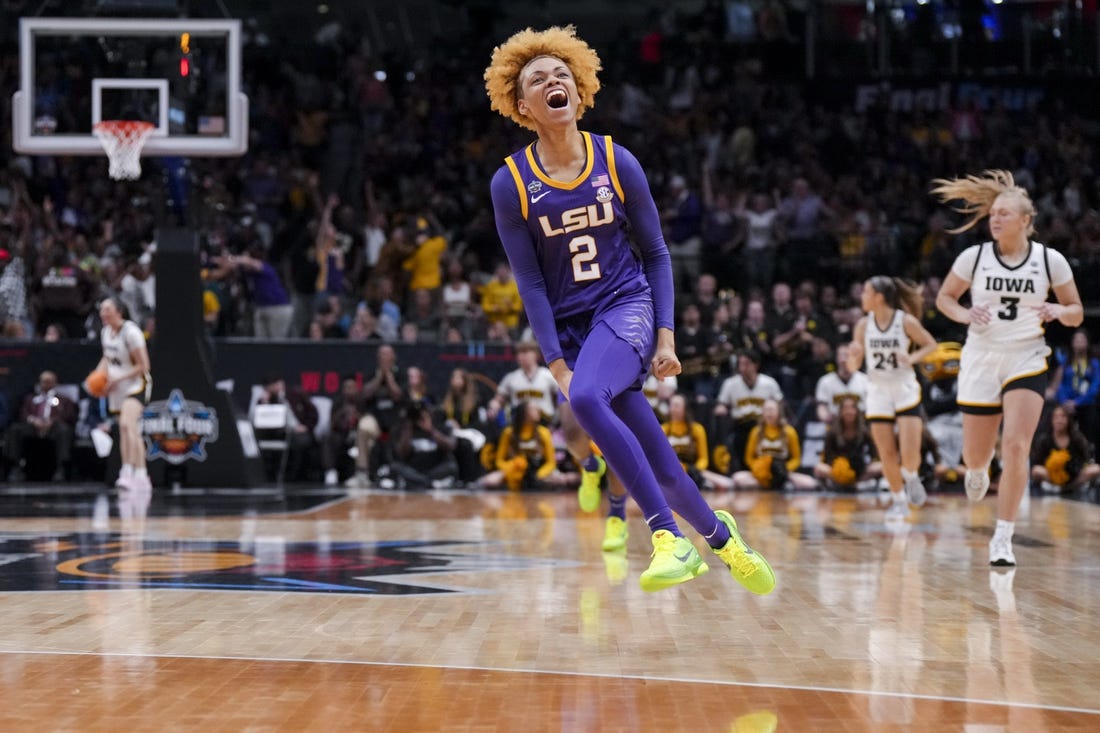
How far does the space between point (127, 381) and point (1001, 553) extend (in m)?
9.01

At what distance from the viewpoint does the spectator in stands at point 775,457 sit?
1563 cm

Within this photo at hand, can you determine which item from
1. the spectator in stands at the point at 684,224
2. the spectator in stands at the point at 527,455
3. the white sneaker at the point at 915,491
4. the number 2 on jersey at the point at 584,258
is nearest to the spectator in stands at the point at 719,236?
the spectator in stands at the point at 684,224

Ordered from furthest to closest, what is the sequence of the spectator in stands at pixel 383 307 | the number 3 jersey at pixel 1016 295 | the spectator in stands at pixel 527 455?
1. the spectator in stands at pixel 383 307
2. the spectator in stands at pixel 527 455
3. the number 3 jersey at pixel 1016 295

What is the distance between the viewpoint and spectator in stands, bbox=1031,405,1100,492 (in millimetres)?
15156

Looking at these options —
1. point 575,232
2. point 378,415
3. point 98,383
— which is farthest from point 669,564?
point 378,415

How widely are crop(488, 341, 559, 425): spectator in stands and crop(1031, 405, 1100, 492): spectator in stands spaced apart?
16.9 feet

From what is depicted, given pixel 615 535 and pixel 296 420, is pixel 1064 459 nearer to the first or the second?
pixel 615 535

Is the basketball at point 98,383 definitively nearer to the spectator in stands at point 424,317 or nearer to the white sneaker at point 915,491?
the spectator in stands at point 424,317

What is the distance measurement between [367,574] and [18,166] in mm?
14243

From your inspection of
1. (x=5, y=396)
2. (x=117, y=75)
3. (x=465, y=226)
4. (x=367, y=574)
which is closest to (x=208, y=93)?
(x=117, y=75)

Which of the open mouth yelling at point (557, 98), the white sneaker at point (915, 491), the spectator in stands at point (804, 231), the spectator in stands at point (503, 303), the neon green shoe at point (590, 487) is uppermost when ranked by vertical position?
the spectator in stands at point (804, 231)

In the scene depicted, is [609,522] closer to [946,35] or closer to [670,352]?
[670,352]

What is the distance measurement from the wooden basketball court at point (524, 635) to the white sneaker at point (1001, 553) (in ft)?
0.65

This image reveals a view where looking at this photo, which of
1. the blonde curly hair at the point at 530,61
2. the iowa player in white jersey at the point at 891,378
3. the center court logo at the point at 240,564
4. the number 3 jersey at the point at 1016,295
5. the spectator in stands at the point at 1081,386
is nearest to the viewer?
the blonde curly hair at the point at 530,61
